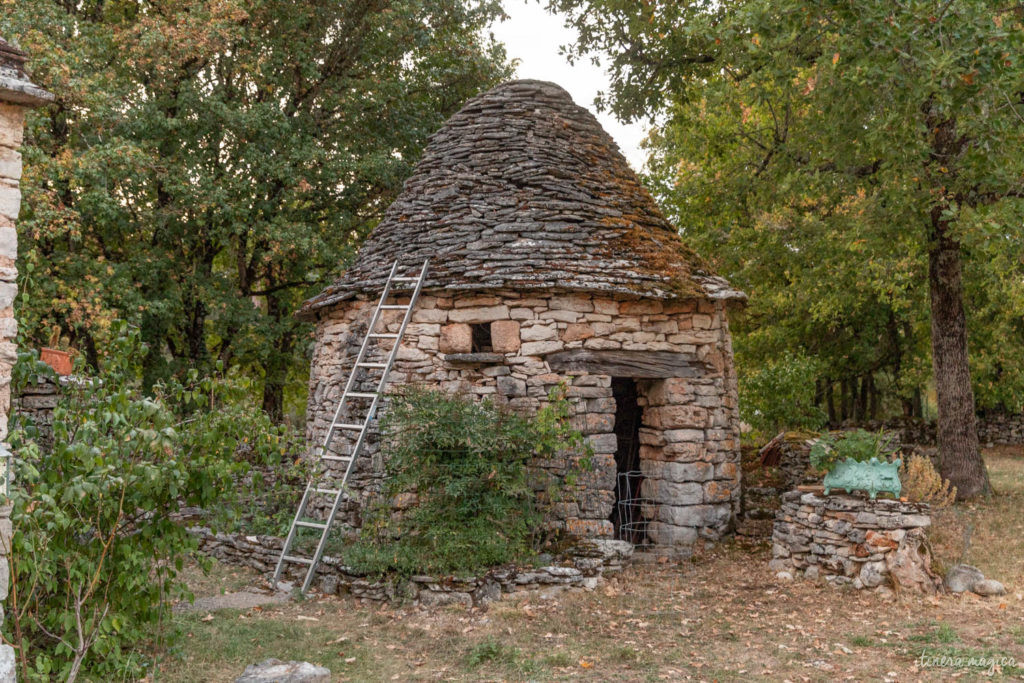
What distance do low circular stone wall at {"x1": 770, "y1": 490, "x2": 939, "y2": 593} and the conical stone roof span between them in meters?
2.48

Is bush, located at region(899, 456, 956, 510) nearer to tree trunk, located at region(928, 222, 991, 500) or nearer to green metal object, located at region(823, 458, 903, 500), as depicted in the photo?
green metal object, located at region(823, 458, 903, 500)

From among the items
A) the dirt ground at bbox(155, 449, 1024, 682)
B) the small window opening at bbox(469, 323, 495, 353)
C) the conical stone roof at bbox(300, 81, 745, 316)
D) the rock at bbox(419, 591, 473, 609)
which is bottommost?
the dirt ground at bbox(155, 449, 1024, 682)

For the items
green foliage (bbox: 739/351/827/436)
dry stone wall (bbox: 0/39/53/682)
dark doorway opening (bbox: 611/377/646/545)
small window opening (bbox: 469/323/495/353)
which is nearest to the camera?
dry stone wall (bbox: 0/39/53/682)

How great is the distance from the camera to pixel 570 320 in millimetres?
7922

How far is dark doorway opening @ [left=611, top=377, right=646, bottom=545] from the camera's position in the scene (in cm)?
850

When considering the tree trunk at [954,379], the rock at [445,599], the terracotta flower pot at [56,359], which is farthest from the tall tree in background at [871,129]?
the terracotta flower pot at [56,359]

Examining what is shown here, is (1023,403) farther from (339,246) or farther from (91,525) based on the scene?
(91,525)

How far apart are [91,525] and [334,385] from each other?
14.1ft

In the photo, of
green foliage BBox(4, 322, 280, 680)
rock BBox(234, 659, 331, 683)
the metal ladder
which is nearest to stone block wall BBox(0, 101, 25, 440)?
green foliage BBox(4, 322, 280, 680)

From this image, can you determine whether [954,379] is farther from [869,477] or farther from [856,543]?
[856,543]

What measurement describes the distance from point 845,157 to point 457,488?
6521 millimetres

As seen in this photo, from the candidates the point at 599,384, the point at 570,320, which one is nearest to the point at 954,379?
the point at 599,384

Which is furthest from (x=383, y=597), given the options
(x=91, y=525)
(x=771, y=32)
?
(x=771, y=32)

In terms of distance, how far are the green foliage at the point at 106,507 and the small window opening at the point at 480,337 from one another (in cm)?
343
